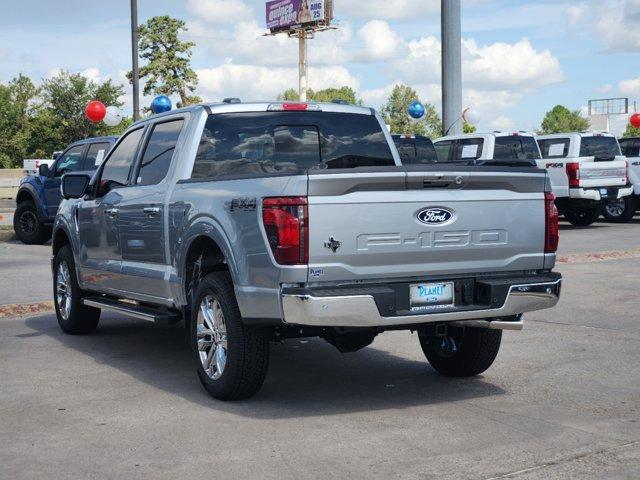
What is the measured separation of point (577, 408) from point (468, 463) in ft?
4.77

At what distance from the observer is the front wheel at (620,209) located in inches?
978

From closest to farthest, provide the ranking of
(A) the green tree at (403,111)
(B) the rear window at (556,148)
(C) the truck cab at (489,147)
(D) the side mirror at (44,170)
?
1. (D) the side mirror at (44,170)
2. (C) the truck cab at (489,147)
3. (B) the rear window at (556,148)
4. (A) the green tree at (403,111)

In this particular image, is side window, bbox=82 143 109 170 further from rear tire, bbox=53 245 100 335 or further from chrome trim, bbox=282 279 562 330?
chrome trim, bbox=282 279 562 330

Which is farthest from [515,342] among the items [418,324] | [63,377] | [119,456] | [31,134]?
[31,134]

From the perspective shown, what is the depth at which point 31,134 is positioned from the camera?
73.8 m

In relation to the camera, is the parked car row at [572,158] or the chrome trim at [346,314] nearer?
the chrome trim at [346,314]

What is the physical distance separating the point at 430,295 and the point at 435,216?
0.48 metres

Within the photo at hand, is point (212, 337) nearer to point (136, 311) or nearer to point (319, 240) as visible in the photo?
point (319, 240)

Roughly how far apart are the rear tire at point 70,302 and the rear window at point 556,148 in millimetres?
15556

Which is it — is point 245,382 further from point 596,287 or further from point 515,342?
point 596,287

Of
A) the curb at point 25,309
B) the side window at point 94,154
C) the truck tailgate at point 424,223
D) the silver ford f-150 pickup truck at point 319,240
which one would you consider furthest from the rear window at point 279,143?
the side window at point 94,154

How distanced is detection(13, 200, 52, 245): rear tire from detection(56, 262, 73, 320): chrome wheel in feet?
35.2

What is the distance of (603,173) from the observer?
74.6ft

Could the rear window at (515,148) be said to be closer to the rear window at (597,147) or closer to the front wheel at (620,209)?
the rear window at (597,147)
